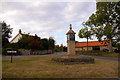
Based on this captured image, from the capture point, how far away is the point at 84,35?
3447 cm

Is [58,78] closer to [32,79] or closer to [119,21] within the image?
[32,79]

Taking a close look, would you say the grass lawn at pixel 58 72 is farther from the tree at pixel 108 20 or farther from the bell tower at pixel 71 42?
the tree at pixel 108 20

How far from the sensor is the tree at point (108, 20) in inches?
1029

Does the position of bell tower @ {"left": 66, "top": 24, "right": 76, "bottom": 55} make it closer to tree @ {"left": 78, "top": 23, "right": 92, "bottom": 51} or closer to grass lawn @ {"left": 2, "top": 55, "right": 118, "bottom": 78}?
grass lawn @ {"left": 2, "top": 55, "right": 118, "bottom": 78}

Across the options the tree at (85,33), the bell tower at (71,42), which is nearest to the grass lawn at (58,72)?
the bell tower at (71,42)

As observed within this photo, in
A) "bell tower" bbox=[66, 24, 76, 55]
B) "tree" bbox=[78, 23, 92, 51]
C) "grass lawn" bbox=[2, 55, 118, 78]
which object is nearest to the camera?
"grass lawn" bbox=[2, 55, 118, 78]

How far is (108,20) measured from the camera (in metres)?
28.2

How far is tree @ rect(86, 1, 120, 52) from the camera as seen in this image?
85.8ft

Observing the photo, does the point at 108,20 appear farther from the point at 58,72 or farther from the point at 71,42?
the point at 58,72

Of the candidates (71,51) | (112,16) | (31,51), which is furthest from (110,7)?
(31,51)

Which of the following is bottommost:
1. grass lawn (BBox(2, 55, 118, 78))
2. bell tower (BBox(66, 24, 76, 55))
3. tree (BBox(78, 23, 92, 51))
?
grass lawn (BBox(2, 55, 118, 78))

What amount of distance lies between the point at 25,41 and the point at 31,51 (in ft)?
12.6

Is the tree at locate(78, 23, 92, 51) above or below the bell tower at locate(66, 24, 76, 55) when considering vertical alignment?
above

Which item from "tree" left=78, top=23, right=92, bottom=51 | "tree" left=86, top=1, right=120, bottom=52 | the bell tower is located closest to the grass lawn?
the bell tower
